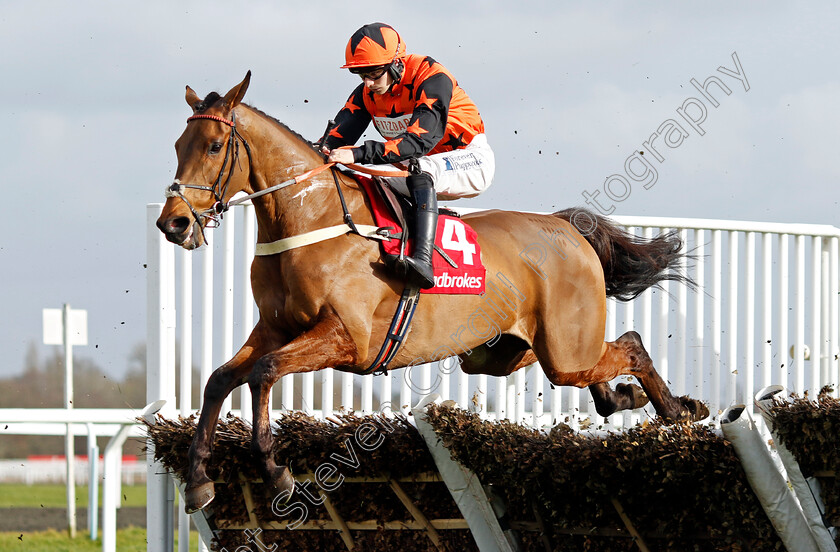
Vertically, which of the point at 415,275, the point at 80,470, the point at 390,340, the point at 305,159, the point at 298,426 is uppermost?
the point at 305,159

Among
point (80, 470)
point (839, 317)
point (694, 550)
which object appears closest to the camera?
point (694, 550)

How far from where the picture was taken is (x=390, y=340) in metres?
3.96

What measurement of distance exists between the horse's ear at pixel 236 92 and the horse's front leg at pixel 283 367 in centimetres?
90

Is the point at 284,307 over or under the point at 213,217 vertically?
under

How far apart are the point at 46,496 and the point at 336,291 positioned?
52.0 ft

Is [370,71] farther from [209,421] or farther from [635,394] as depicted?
[635,394]

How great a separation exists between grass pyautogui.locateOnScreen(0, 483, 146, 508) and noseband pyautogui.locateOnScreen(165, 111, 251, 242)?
1124cm

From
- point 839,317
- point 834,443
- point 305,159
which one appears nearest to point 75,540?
point 305,159

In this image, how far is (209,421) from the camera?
141 inches

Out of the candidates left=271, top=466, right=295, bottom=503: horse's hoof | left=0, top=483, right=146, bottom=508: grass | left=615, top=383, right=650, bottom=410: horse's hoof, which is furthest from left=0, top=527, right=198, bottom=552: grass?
left=0, top=483, right=146, bottom=508: grass

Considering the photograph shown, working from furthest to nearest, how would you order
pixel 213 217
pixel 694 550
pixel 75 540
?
pixel 75 540 < pixel 213 217 < pixel 694 550

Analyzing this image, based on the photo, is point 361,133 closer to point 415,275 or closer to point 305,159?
point 305,159

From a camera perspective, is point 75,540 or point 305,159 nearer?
point 305,159

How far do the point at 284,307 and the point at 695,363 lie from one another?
2.85 metres
